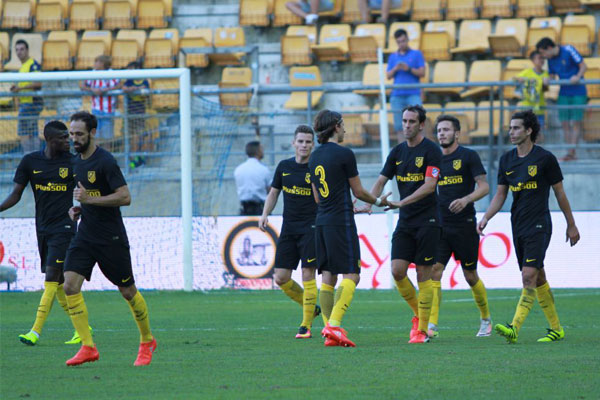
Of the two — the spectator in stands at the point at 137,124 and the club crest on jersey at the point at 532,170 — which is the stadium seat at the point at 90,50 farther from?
the club crest on jersey at the point at 532,170

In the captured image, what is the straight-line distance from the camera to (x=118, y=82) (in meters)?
18.8

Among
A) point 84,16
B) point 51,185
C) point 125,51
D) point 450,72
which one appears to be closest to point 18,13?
point 84,16

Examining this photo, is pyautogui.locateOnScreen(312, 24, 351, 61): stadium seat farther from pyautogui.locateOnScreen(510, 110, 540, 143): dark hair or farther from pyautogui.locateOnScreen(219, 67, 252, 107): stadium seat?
pyautogui.locateOnScreen(510, 110, 540, 143): dark hair

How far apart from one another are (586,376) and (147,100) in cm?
1285

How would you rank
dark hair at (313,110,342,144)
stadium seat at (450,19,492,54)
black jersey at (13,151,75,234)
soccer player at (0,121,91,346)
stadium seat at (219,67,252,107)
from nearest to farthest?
dark hair at (313,110,342,144)
soccer player at (0,121,91,346)
black jersey at (13,151,75,234)
stadium seat at (219,67,252,107)
stadium seat at (450,19,492,54)

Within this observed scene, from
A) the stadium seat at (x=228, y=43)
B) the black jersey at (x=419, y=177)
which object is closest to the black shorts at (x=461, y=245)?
the black jersey at (x=419, y=177)

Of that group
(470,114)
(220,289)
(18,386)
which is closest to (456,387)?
(18,386)

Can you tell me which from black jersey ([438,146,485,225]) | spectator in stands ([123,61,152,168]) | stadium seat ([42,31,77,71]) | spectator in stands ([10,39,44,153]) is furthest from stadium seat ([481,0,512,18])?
black jersey ([438,146,485,225])

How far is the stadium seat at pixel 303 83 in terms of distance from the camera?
20609 mm

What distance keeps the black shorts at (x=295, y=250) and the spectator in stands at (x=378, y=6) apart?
12670 millimetres

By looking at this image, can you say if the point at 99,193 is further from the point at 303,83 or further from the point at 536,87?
the point at 303,83

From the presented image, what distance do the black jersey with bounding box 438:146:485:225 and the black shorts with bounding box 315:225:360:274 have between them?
172cm

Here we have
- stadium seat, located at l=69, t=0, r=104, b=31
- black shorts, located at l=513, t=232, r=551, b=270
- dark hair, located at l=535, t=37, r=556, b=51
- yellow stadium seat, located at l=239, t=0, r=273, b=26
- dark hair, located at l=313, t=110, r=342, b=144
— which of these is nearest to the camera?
dark hair, located at l=313, t=110, r=342, b=144

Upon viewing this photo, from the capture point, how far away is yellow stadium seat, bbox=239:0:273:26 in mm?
23438
